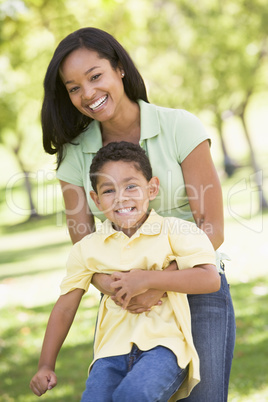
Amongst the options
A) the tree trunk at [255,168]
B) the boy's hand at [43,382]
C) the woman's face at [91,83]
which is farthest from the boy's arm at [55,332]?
the tree trunk at [255,168]

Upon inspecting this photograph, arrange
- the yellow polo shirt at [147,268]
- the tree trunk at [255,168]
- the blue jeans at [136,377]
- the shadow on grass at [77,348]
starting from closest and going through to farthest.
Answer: the blue jeans at [136,377], the yellow polo shirt at [147,268], the shadow on grass at [77,348], the tree trunk at [255,168]

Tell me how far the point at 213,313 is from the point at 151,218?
0.57 meters

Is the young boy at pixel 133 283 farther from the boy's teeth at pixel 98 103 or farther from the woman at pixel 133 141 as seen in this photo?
the boy's teeth at pixel 98 103

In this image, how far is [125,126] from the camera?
3.41m

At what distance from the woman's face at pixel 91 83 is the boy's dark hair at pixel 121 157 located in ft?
0.81

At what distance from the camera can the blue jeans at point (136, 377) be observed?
99.4 inches

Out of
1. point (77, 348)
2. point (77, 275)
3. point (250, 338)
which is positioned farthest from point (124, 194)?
Result: point (77, 348)

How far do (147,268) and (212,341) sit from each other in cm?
50

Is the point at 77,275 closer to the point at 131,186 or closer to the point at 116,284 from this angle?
the point at 116,284

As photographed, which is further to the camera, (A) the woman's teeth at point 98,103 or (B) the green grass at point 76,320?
(B) the green grass at point 76,320

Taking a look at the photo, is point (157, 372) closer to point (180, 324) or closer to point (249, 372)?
point (180, 324)

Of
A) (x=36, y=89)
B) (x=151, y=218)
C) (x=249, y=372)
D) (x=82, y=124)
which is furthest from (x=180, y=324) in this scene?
(x=36, y=89)

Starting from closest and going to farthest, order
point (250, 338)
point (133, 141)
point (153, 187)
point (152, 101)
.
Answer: point (153, 187), point (133, 141), point (250, 338), point (152, 101)

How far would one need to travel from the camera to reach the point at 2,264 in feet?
47.7
